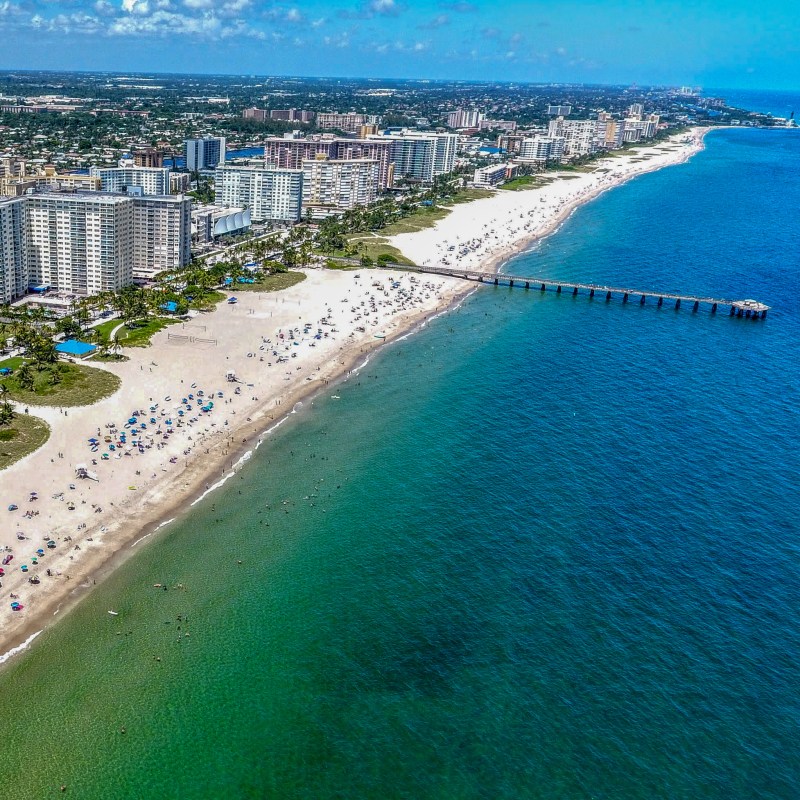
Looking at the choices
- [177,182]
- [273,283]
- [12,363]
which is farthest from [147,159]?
[12,363]

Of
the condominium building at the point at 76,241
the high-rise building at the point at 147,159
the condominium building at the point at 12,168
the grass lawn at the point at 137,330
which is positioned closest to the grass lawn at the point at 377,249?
the condominium building at the point at 76,241

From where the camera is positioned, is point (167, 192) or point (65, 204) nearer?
point (65, 204)

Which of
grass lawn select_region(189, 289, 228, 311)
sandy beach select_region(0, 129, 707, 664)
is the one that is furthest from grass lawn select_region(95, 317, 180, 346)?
grass lawn select_region(189, 289, 228, 311)

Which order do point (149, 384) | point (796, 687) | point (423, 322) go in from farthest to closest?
1. point (423, 322)
2. point (149, 384)
3. point (796, 687)

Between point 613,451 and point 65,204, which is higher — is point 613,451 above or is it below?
below

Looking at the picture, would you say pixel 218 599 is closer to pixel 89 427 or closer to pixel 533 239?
pixel 89 427

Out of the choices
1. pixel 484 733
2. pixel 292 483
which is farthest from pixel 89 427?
pixel 484 733

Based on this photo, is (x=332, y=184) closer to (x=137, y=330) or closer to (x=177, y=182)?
(x=177, y=182)
